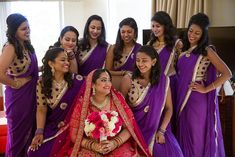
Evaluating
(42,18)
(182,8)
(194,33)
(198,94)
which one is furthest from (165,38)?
(42,18)

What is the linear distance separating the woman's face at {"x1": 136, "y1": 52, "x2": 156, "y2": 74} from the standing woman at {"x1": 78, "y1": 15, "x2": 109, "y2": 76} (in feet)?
1.46

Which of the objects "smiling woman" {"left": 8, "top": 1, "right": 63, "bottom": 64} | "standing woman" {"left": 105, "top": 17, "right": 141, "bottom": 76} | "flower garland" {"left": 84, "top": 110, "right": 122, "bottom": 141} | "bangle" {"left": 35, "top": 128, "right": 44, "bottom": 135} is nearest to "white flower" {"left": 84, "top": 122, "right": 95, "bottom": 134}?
"flower garland" {"left": 84, "top": 110, "right": 122, "bottom": 141}

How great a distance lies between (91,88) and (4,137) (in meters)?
1.56

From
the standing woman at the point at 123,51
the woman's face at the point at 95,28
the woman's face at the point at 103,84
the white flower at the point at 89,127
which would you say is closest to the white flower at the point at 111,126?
the white flower at the point at 89,127

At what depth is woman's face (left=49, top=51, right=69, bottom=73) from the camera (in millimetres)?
2205

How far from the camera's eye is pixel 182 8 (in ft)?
12.9

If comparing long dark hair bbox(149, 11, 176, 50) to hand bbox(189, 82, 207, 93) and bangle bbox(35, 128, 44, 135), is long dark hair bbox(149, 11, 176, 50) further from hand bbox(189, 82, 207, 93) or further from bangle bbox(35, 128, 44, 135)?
bangle bbox(35, 128, 44, 135)

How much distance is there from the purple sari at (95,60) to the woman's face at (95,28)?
0.10 m

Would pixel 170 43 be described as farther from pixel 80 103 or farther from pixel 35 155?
pixel 35 155

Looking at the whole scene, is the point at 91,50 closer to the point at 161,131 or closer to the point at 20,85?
the point at 20,85

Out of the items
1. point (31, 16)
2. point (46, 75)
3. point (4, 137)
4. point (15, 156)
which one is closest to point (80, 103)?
point (46, 75)

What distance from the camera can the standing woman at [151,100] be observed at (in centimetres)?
222

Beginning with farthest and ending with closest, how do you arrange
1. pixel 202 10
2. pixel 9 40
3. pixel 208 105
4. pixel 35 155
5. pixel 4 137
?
pixel 202 10 → pixel 4 137 → pixel 208 105 → pixel 9 40 → pixel 35 155

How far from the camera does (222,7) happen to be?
12.8ft
